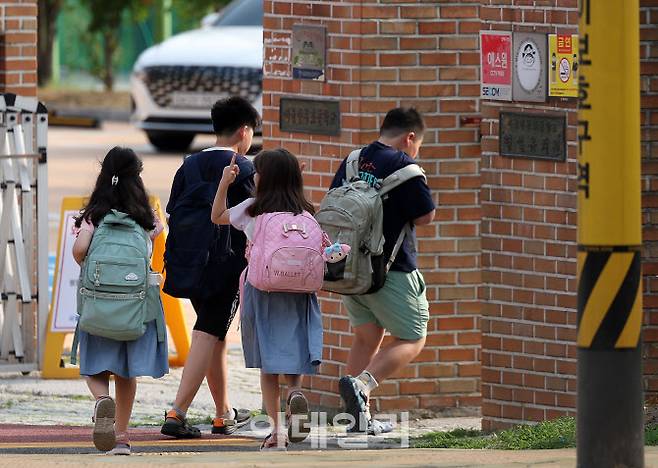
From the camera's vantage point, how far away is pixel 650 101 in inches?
321

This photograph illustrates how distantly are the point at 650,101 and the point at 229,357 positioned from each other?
4307 millimetres

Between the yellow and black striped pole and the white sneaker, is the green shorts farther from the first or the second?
the yellow and black striped pole

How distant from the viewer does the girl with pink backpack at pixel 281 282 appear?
7789 mm

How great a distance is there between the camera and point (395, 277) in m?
8.62

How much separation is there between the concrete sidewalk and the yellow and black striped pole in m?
0.51

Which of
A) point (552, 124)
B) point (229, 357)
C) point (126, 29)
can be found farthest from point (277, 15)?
point (126, 29)

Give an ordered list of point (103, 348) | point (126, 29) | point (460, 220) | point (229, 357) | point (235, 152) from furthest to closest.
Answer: point (126, 29) → point (229, 357) → point (460, 220) → point (235, 152) → point (103, 348)

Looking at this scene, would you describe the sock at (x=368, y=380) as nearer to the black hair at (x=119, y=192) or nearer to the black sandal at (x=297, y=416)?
the black sandal at (x=297, y=416)

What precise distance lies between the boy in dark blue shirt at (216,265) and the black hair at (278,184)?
57 centimetres

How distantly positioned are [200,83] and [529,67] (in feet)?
44.0

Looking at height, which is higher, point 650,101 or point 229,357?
point 650,101

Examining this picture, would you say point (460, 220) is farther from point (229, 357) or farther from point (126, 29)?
point (126, 29)

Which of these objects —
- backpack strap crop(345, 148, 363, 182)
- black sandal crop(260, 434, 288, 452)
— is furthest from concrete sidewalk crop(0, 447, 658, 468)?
backpack strap crop(345, 148, 363, 182)

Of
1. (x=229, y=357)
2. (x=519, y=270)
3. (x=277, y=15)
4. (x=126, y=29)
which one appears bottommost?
(x=229, y=357)
